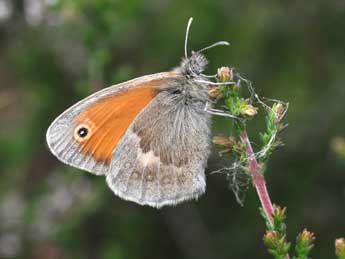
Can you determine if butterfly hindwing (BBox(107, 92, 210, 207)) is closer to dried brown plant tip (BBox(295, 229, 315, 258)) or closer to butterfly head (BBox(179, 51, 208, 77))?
butterfly head (BBox(179, 51, 208, 77))

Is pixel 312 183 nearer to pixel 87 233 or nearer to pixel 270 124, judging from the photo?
pixel 87 233

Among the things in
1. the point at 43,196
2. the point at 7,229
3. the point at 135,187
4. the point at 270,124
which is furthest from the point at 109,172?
the point at 7,229

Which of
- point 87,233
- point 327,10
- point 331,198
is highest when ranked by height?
point 327,10

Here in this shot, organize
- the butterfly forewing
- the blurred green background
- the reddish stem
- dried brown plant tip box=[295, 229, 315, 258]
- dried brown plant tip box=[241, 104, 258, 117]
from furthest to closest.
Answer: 1. the blurred green background
2. the butterfly forewing
3. dried brown plant tip box=[241, 104, 258, 117]
4. dried brown plant tip box=[295, 229, 315, 258]
5. the reddish stem

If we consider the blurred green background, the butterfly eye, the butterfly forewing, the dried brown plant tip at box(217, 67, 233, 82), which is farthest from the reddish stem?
the blurred green background

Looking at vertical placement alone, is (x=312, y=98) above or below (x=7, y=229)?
above

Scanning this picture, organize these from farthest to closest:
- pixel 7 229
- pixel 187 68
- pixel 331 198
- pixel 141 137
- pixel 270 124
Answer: pixel 7 229 < pixel 331 198 < pixel 141 137 < pixel 187 68 < pixel 270 124
